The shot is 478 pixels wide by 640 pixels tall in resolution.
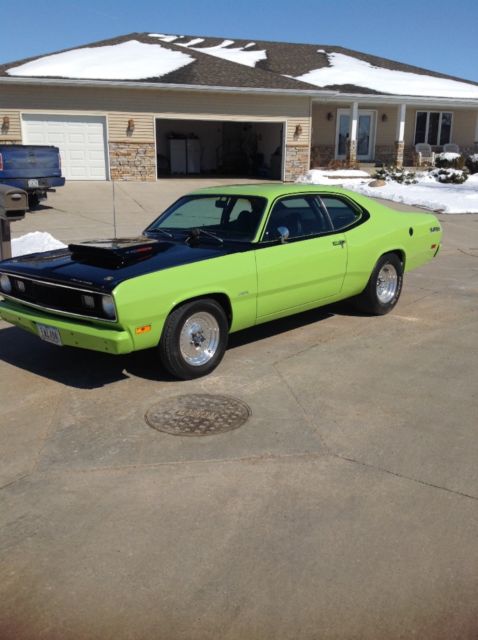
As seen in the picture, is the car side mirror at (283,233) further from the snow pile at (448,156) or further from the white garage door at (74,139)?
the snow pile at (448,156)

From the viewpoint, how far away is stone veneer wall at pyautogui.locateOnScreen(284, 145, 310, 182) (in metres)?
25.5

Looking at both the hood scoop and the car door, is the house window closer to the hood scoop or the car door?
the car door

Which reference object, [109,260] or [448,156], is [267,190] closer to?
[109,260]

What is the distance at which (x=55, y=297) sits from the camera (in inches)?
201

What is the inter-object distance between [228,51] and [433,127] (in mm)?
10666

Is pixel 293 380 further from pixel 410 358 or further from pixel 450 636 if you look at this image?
pixel 450 636

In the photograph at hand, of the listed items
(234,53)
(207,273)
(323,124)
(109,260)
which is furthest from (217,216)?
Answer: (234,53)

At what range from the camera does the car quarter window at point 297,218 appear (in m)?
5.96

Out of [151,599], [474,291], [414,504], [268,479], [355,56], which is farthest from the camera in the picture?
[355,56]

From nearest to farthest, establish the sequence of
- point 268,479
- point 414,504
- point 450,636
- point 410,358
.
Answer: point 450,636 < point 414,504 < point 268,479 < point 410,358

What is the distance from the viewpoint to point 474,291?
28.3ft

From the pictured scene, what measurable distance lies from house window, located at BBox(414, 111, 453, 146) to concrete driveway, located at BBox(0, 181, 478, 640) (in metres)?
27.0

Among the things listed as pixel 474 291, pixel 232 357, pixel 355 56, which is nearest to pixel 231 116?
pixel 355 56

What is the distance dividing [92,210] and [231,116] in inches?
390
